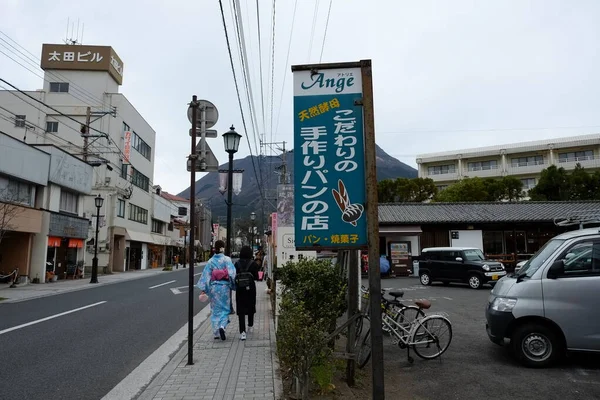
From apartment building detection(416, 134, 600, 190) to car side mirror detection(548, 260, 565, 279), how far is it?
179 ft

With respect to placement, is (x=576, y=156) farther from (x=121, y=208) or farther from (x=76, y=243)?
(x=76, y=243)

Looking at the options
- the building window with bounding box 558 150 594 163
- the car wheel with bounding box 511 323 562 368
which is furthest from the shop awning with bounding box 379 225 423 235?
the building window with bounding box 558 150 594 163

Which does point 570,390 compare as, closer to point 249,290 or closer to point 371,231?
point 371,231

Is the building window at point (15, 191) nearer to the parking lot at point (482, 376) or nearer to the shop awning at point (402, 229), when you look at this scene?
the parking lot at point (482, 376)

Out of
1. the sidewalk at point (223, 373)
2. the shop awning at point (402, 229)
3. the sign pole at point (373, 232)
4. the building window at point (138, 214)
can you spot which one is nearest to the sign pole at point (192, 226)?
the sidewalk at point (223, 373)

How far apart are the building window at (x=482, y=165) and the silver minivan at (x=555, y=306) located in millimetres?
56441

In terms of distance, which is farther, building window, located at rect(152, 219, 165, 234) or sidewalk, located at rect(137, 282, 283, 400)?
building window, located at rect(152, 219, 165, 234)

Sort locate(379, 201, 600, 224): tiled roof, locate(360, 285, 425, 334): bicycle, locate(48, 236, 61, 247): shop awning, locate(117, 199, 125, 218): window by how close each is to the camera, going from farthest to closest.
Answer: locate(117, 199, 125, 218): window, locate(379, 201, 600, 224): tiled roof, locate(48, 236, 61, 247): shop awning, locate(360, 285, 425, 334): bicycle

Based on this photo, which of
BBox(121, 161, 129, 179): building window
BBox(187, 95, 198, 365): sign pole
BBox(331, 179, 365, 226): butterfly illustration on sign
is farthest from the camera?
BBox(121, 161, 129, 179): building window

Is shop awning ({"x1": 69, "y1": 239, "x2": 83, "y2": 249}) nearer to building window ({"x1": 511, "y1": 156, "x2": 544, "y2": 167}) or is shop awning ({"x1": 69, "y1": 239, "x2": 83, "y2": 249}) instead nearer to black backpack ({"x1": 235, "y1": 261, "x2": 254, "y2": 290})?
black backpack ({"x1": 235, "y1": 261, "x2": 254, "y2": 290})

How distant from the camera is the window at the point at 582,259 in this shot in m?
5.77

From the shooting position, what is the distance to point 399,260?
2588cm

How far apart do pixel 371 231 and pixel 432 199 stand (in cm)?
4619

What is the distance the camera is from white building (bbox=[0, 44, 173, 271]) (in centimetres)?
3497
